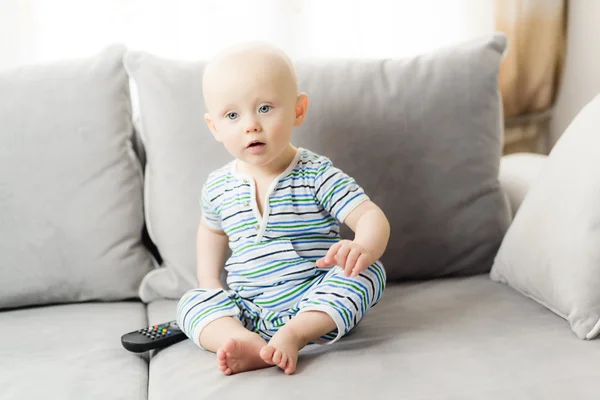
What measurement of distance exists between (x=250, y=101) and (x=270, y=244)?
0.84 ft

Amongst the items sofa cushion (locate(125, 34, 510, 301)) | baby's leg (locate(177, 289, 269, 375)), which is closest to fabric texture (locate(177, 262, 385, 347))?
baby's leg (locate(177, 289, 269, 375))

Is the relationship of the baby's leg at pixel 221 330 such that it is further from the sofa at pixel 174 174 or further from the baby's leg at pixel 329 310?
the sofa at pixel 174 174

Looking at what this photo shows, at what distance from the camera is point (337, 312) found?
109 centimetres

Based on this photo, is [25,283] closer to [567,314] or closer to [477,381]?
[477,381]

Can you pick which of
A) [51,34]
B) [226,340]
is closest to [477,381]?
[226,340]

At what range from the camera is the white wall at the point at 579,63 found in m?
1.90

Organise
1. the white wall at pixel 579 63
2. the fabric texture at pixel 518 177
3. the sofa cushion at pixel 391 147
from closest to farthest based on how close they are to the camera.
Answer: the sofa cushion at pixel 391 147 < the fabric texture at pixel 518 177 < the white wall at pixel 579 63

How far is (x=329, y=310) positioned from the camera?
1.09m

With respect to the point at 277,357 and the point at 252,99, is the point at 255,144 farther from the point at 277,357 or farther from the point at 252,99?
the point at 277,357

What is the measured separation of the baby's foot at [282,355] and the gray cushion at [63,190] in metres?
0.50

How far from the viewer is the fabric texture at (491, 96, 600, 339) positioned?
1.09 metres

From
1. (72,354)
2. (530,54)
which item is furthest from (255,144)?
(530,54)

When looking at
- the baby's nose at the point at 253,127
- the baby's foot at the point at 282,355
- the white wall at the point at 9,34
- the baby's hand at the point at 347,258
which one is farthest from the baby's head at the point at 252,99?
the white wall at the point at 9,34

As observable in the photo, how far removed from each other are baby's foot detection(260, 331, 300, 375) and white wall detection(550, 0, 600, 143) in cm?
132
